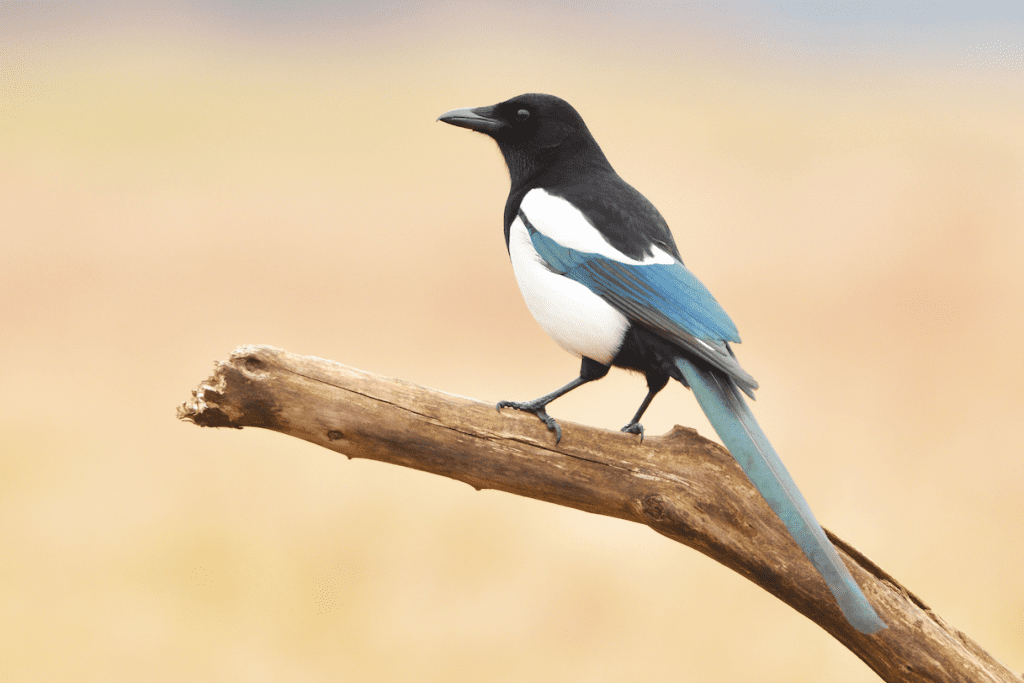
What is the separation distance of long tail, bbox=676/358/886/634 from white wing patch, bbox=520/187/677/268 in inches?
9.9

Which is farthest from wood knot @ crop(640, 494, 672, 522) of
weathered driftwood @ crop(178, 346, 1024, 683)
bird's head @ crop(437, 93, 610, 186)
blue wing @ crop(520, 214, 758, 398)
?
bird's head @ crop(437, 93, 610, 186)

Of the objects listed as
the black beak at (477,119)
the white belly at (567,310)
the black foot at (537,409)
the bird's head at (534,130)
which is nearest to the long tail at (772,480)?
the white belly at (567,310)

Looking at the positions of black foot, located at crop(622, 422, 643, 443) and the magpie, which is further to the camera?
black foot, located at crop(622, 422, 643, 443)

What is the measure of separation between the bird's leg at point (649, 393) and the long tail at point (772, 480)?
19cm

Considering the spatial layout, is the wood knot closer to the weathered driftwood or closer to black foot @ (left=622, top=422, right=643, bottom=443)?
the weathered driftwood

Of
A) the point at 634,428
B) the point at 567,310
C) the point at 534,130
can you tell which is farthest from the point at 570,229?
the point at 634,428

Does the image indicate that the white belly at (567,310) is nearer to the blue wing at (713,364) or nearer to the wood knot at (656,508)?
the blue wing at (713,364)

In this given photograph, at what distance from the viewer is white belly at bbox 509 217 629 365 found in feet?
5.24

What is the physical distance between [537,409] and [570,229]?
38 cm

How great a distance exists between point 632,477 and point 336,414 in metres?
0.60

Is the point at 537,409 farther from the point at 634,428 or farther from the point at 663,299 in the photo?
the point at 663,299

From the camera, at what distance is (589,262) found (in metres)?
1.61

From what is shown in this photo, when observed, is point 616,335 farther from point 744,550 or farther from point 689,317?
point 744,550

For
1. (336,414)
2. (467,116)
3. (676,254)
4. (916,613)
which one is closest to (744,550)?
(916,613)
